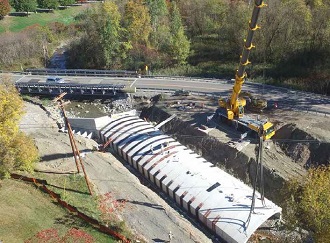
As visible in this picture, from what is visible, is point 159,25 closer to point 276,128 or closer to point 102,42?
point 102,42

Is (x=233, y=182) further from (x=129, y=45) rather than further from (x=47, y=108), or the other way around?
(x=129, y=45)

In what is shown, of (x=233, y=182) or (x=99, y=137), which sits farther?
(x=99, y=137)

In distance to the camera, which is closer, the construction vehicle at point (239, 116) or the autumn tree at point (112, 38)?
the construction vehicle at point (239, 116)

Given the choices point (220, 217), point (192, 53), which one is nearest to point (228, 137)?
point (220, 217)

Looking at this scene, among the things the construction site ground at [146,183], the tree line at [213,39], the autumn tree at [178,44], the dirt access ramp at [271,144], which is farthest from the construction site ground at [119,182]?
the autumn tree at [178,44]

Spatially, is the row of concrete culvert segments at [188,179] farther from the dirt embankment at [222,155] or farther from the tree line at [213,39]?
the tree line at [213,39]

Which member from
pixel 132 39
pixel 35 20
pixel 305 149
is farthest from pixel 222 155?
pixel 35 20
